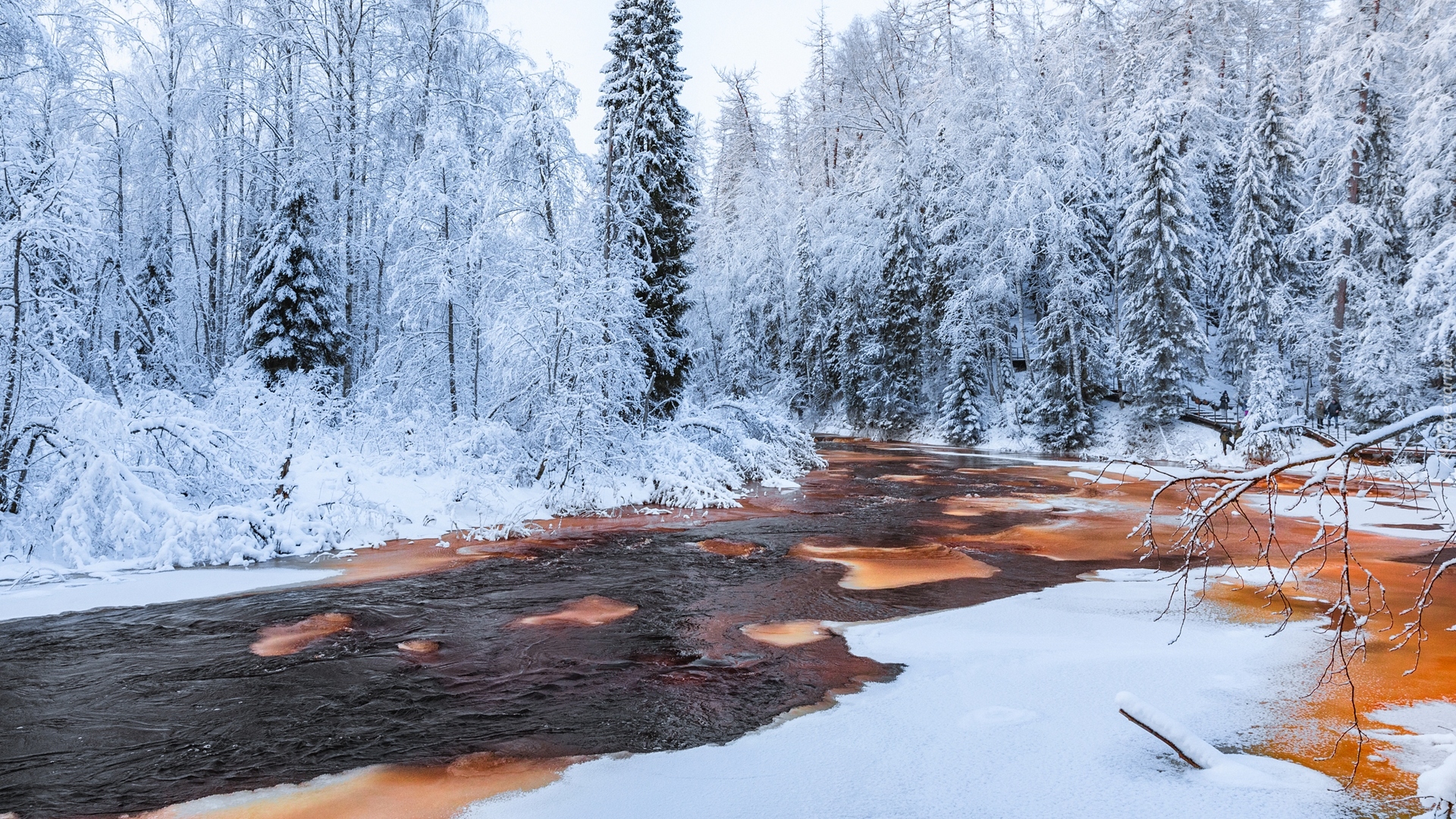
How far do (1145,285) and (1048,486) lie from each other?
35.0 ft

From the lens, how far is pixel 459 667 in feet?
22.5

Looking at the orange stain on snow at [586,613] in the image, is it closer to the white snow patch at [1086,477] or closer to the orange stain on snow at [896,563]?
the orange stain on snow at [896,563]

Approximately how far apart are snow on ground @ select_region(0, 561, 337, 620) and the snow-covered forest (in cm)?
54

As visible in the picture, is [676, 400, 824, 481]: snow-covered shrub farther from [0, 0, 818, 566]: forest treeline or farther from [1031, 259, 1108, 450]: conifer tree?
[1031, 259, 1108, 450]: conifer tree

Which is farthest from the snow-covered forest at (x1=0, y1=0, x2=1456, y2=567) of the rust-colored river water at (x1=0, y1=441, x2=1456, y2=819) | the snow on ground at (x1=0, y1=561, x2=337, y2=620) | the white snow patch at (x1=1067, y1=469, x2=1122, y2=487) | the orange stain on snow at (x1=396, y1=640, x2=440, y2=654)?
the orange stain on snow at (x1=396, y1=640, x2=440, y2=654)

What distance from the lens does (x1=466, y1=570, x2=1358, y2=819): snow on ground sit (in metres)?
4.46

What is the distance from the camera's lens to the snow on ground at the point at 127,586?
28.1 feet

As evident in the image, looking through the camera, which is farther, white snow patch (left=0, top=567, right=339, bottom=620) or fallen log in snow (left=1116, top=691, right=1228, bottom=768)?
white snow patch (left=0, top=567, right=339, bottom=620)

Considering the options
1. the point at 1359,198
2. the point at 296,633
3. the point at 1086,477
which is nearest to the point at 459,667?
the point at 296,633

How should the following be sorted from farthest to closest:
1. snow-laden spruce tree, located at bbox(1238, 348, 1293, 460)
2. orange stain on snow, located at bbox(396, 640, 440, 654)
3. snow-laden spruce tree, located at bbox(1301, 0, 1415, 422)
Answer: snow-laden spruce tree, located at bbox(1301, 0, 1415, 422), snow-laden spruce tree, located at bbox(1238, 348, 1293, 460), orange stain on snow, located at bbox(396, 640, 440, 654)

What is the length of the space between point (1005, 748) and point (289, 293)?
738 inches

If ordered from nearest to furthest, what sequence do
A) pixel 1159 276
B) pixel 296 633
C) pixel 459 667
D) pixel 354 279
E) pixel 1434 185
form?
pixel 459 667 < pixel 296 633 < pixel 354 279 < pixel 1434 185 < pixel 1159 276

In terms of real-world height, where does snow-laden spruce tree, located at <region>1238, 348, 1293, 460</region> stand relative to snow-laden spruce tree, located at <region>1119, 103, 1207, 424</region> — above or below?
below

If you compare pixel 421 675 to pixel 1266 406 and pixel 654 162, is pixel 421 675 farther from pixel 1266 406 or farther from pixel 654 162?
pixel 1266 406
